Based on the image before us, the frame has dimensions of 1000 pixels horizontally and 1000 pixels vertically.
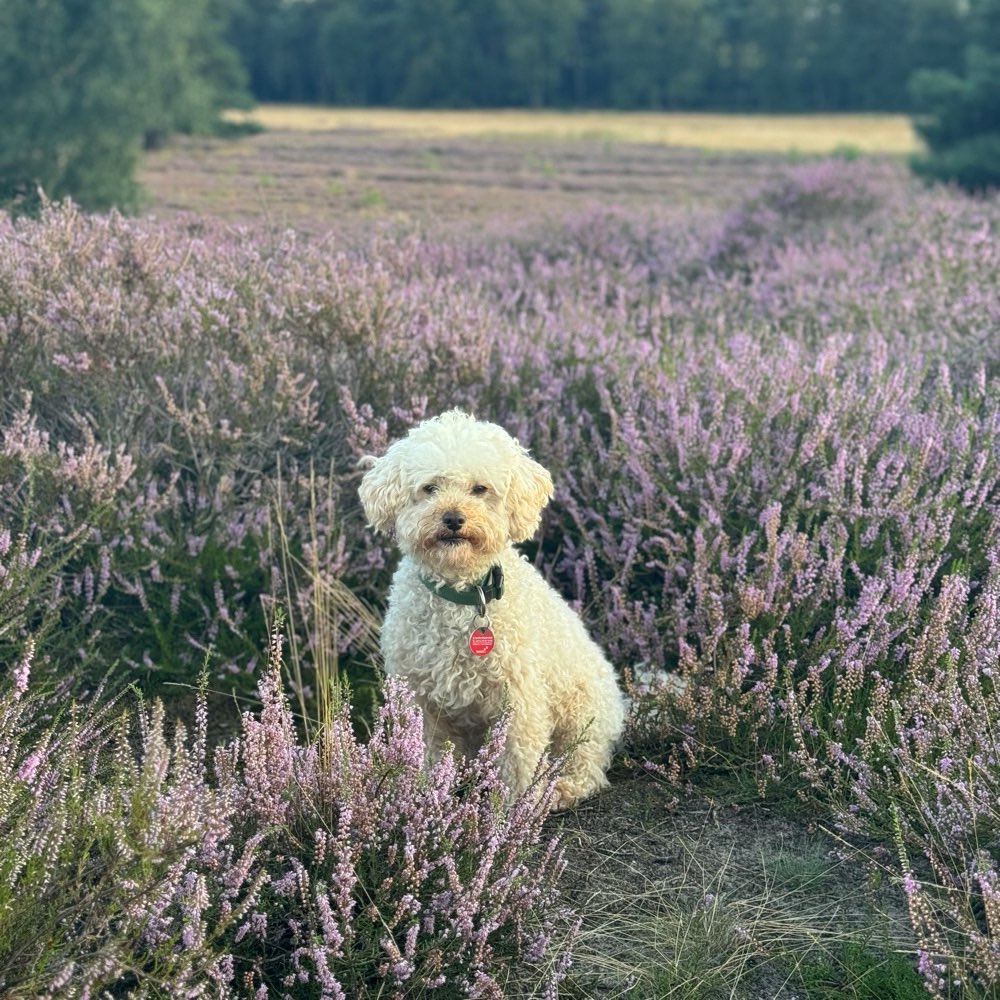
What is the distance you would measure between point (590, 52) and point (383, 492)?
63.2ft

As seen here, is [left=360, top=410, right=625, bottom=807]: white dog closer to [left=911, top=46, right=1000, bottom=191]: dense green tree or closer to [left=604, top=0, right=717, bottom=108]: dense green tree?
[left=911, top=46, right=1000, bottom=191]: dense green tree

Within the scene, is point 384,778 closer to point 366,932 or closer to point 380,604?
point 366,932

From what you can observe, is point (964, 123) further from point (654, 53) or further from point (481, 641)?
point (481, 641)

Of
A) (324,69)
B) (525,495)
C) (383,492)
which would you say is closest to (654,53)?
(324,69)

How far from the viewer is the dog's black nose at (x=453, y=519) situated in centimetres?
336

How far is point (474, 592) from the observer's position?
140 inches

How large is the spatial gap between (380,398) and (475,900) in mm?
3226

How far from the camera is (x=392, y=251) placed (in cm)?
727

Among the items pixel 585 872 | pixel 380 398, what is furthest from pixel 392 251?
pixel 585 872

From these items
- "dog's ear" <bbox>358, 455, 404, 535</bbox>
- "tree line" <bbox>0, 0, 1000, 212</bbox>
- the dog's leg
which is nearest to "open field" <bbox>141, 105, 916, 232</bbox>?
"tree line" <bbox>0, 0, 1000, 212</bbox>

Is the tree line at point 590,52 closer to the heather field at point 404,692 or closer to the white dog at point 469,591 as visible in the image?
the heather field at point 404,692

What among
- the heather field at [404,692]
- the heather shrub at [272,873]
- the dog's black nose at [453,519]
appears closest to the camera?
the heather shrub at [272,873]

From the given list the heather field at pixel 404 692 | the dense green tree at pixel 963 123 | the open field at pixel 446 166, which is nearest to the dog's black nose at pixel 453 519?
the heather field at pixel 404 692

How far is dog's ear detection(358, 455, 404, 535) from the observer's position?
3535 mm
